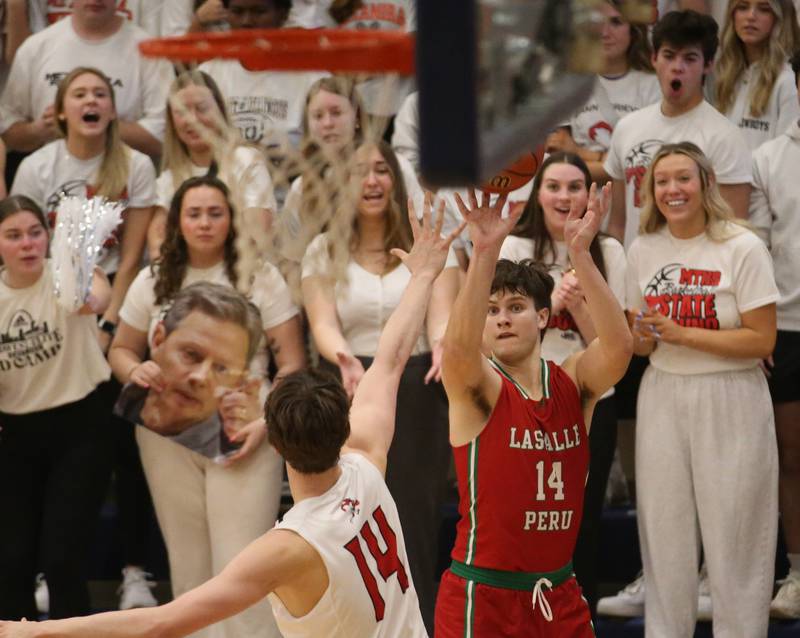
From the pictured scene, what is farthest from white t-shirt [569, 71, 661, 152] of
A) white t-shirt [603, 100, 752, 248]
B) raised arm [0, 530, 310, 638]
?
raised arm [0, 530, 310, 638]

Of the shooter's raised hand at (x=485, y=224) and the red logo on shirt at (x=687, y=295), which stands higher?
the shooter's raised hand at (x=485, y=224)

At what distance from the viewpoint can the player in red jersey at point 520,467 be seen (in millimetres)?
5086

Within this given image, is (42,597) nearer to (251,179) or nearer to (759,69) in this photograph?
(251,179)

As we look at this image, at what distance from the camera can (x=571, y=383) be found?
532cm

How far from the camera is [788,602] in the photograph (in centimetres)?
672

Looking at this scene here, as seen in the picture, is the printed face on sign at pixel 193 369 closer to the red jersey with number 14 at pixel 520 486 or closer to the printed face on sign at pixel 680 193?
the red jersey with number 14 at pixel 520 486

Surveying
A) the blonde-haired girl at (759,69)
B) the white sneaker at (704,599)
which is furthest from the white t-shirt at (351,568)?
the blonde-haired girl at (759,69)

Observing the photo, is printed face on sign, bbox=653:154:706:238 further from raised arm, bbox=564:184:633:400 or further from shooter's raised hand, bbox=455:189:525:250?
shooter's raised hand, bbox=455:189:525:250

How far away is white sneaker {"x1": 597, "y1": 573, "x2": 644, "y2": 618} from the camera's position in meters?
6.86

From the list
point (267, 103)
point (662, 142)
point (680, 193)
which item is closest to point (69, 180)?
point (267, 103)

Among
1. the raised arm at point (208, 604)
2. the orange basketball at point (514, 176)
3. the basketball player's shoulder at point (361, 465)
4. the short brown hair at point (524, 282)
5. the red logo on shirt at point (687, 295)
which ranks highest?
the orange basketball at point (514, 176)

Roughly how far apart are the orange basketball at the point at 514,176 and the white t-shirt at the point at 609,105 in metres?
2.77

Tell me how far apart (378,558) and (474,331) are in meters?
0.91

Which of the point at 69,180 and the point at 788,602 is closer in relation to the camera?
the point at 788,602
